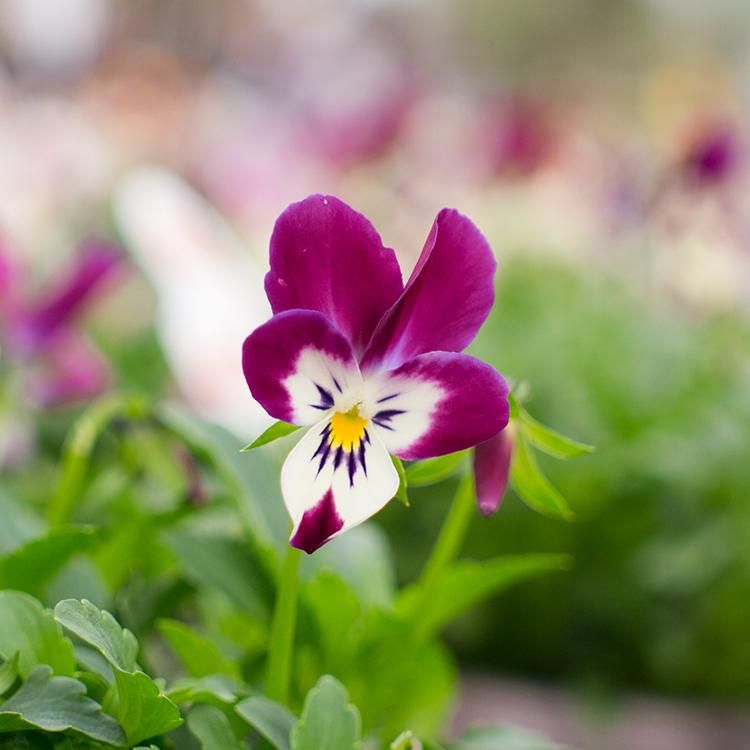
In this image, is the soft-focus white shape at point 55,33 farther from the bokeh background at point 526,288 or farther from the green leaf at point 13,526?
the green leaf at point 13,526

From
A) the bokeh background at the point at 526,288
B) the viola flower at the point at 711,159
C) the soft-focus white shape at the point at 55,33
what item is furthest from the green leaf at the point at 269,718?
the soft-focus white shape at the point at 55,33

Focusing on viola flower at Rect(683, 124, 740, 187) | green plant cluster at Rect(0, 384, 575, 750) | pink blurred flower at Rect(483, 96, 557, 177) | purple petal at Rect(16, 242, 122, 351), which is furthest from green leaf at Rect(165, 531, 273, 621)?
pink blurred flower at Rect(483, 96, 557, 177)

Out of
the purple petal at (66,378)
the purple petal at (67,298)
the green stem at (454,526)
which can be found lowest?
the green stem at (454,526)

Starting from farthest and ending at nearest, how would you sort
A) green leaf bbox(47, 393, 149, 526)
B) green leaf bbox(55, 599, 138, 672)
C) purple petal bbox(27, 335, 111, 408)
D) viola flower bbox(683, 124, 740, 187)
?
viola flower bbox(683, 124, 740, 187)
purple petal bbox(27, 335, 111, 408)
green leaf bbox(47, 393, 149, 526)
green leaf bbox(55, 599, 138, 672)

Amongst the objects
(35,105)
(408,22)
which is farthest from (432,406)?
(408,22)

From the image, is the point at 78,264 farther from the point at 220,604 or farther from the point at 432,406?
the point at 432,406

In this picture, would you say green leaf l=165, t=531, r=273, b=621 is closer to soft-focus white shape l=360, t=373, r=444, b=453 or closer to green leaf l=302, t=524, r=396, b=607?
green leaf l=302, t=524, r=396, b=607
